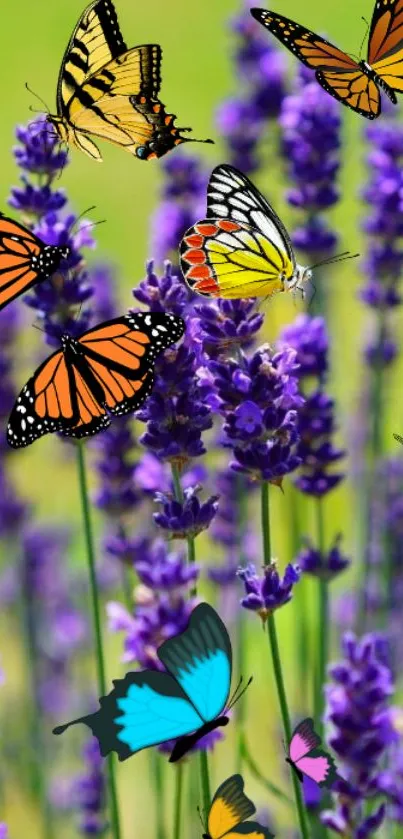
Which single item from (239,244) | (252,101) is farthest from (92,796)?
(252,101)

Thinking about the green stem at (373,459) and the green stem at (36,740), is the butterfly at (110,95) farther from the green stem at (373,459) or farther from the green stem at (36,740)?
the green stem at (36,740)

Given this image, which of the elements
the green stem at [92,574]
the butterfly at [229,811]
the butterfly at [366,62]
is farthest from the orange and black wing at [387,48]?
the butterfly at [229,811]

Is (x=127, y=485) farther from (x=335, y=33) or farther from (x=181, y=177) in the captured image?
(x=335, y=33)

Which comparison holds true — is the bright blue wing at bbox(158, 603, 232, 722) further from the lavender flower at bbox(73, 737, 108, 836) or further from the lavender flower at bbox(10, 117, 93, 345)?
the lavender flower at bbox(73, 737, 108, 836)

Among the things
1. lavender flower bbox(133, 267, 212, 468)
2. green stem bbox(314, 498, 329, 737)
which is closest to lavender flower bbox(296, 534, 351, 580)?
green stem bbox(314, 498, 329, 737)

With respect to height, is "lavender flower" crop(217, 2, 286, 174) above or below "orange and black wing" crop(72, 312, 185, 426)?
above
